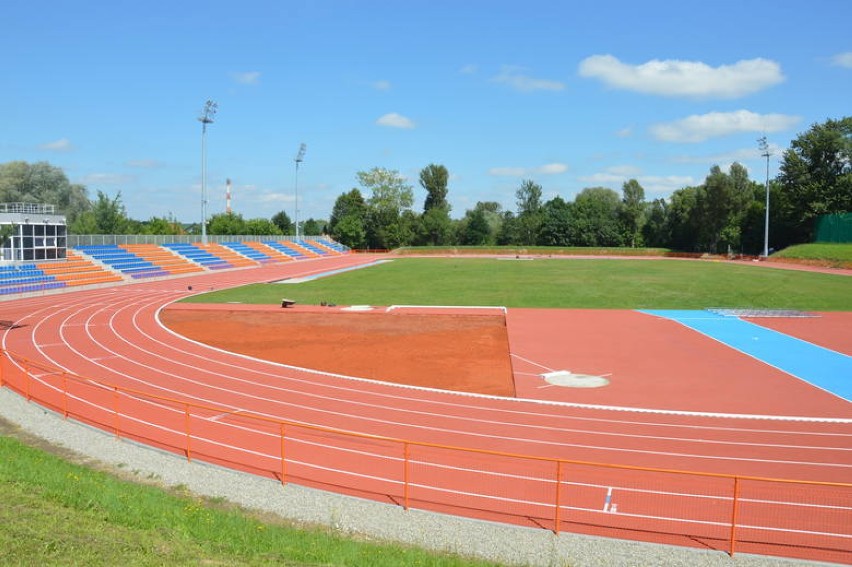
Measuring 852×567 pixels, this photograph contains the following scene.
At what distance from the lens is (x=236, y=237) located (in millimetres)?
81562

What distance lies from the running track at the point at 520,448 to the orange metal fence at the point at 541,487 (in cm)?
3

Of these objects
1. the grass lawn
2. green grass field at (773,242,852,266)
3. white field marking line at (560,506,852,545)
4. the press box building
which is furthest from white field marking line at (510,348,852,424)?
green grass field at (773,242,852,266)

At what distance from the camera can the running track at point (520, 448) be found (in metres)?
9.71

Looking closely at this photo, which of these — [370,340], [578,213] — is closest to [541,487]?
[370,340]

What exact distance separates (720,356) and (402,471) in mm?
15591

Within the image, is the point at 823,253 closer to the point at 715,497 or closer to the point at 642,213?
the point at 642,213

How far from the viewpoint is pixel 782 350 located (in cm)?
2348

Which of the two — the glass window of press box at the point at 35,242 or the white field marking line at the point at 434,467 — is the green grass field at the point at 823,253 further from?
the glass window of press box at the point at 35,242

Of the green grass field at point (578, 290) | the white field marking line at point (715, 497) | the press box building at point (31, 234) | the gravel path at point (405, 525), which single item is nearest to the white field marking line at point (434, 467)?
the white field marking line at point (715, 497)

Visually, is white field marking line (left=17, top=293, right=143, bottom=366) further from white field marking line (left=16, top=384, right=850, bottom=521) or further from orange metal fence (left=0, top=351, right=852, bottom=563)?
orange metal fence (left=0, top=351, right=852, bottom=563)

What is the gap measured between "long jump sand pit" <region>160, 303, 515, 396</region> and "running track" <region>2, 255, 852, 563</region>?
1487 millimetres

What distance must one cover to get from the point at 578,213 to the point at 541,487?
10793 centimetres

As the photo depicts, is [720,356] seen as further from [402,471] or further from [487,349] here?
[402,471]

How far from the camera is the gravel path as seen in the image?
27.5ft
